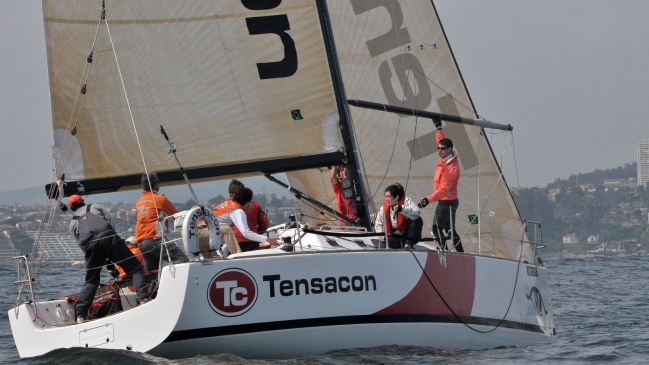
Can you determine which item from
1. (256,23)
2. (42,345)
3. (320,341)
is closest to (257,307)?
(320,341)

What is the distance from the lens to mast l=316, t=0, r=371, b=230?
11.3 metres

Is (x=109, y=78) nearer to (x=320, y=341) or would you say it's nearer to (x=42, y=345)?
Answer: (x=42, y=345)

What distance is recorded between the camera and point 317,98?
1149 cm

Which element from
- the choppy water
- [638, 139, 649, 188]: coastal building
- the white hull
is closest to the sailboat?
the white hull

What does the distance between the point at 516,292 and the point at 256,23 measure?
3.49 m

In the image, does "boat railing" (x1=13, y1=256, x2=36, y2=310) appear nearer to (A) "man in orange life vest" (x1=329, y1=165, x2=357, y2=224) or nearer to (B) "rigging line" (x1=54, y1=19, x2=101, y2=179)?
(B) "rigging line" (x1=54, y1=19, x2=101, y2=179)

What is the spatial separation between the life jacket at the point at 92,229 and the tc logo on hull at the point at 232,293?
171 cm

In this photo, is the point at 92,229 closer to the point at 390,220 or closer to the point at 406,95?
the point at 390,220

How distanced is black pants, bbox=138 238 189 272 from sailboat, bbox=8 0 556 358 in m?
0.47

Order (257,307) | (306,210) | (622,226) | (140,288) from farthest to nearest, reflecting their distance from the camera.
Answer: (622,226) → (306,210) → (140,288) → (257,307)

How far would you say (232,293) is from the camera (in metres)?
9.02

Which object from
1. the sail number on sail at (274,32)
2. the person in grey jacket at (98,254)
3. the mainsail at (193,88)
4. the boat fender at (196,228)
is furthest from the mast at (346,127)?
the person in grey jacket at (98,254)

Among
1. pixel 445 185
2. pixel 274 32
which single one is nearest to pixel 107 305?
pixel 274 32

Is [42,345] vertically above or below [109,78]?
below
